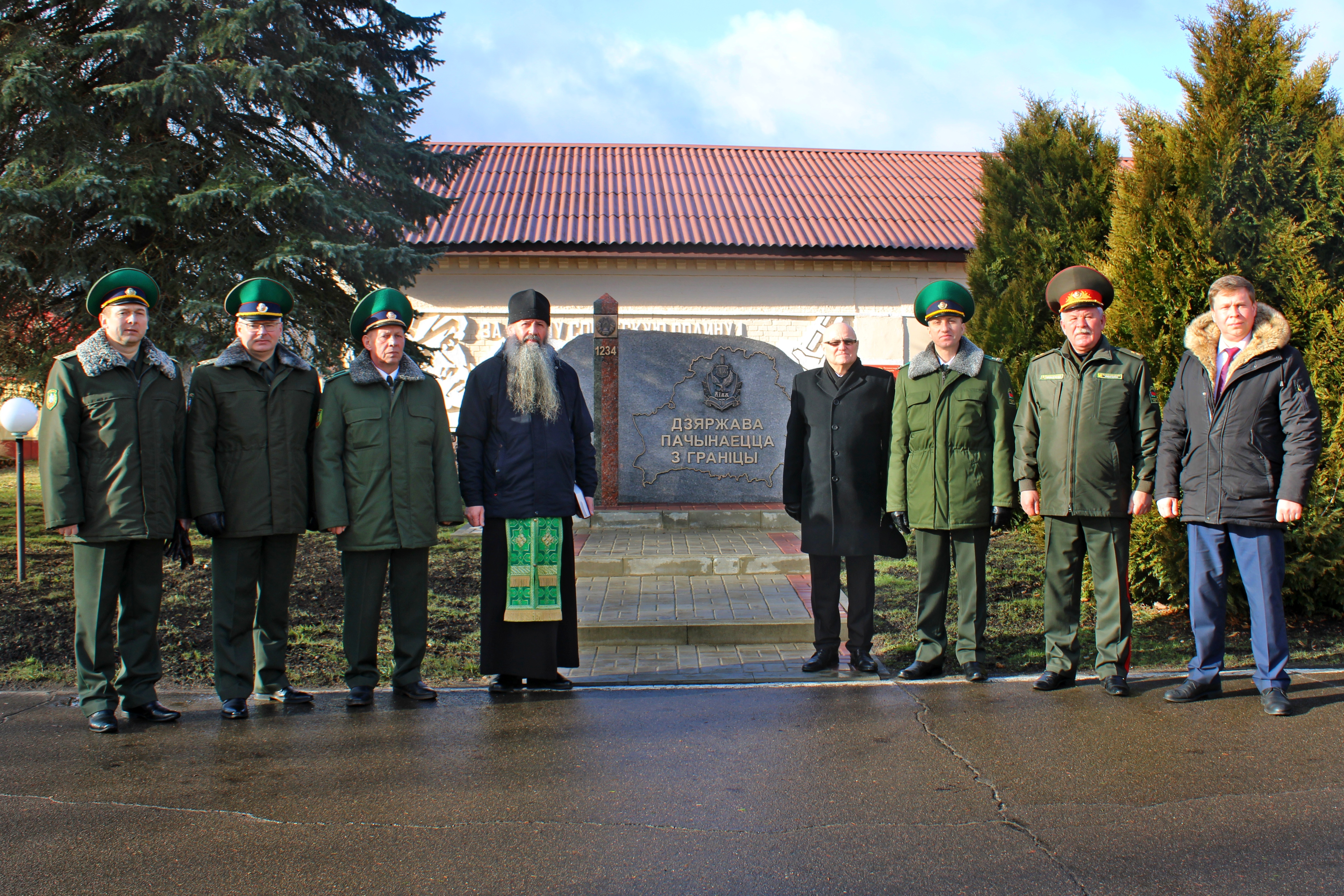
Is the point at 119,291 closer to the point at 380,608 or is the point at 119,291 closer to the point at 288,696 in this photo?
the point at 380,608

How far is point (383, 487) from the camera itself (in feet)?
14.8

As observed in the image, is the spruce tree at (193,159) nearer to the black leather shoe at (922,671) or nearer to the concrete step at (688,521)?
the concrete step at (688,521)

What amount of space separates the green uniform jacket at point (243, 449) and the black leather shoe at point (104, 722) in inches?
35.6

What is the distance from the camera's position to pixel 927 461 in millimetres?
4852

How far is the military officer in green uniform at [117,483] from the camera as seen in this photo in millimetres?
4039

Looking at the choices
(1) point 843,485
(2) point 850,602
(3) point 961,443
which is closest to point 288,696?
(2) point 850,602

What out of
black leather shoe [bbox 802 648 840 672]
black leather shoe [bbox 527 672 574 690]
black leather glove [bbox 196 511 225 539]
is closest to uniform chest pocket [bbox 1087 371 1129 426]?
black leather shoe [bbox 802 648 840 672]

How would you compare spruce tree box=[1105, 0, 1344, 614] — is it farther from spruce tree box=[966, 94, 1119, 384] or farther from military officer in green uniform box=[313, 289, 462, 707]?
military officer in green uniform box=[313, 289, 462, 707]

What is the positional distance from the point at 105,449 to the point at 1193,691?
508 centimetres

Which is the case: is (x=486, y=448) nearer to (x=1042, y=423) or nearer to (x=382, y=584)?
(x=382, y=584)

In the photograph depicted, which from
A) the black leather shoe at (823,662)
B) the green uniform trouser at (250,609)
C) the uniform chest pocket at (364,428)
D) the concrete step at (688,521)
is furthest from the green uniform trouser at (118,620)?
the concrete step at (688,521)

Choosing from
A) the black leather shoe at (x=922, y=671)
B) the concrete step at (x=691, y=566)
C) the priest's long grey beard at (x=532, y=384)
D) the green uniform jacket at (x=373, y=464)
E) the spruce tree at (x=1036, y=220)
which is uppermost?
the spruce tree at (x=1036, y=220)

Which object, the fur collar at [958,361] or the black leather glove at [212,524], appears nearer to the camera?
the black leather glove at [212,524]

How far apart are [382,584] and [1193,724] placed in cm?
377
